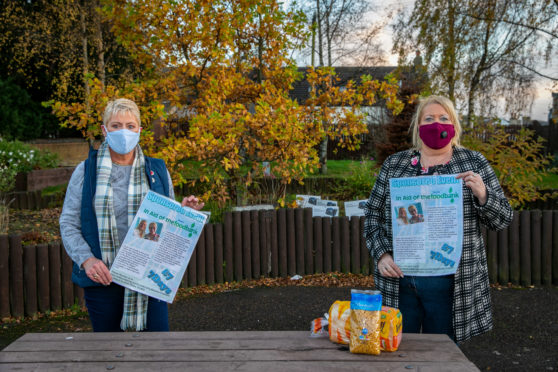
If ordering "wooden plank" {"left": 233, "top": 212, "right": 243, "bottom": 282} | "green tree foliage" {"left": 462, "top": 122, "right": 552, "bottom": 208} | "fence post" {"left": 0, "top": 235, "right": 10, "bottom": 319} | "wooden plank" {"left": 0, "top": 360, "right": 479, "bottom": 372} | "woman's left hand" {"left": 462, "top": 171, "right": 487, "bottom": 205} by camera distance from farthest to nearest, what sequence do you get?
"green tree foliage" {"left": 462, "top": 122, "right": 552, "bottom": 208} < "wooden plank" {"left": 233, "top": 212, "right": 243, "bottom": 282} < "fence post" {"left": 0, "top": 235, "right": 10, "bottom": 319} < "woman's left hand" {"left": 462, "top": 171, "right": 487, "bottom": 205} < "wooden plank" {"left": 0, "top": 360, "right": 479, "bottom": 372}

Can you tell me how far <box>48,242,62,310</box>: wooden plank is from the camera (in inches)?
210

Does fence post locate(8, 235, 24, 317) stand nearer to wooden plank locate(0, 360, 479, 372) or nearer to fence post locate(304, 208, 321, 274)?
fence post locate(304, 208, 321, 274)

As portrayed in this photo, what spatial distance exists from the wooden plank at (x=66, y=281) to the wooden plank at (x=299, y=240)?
2866mm

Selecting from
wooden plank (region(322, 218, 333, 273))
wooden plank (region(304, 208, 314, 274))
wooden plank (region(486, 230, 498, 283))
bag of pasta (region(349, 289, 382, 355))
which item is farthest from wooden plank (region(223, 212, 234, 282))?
bag of pasta (region(349, 289, 382, 355))

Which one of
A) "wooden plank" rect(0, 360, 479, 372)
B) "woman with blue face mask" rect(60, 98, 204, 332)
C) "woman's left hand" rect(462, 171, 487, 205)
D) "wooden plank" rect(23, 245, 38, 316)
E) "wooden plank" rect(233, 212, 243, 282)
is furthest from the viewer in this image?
"wooden plank" rect(233, 212, 243, 282)

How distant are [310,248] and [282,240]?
0.41 m

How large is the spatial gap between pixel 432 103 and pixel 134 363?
1.96 m

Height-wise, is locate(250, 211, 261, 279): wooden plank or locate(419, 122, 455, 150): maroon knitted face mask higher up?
locate(419, 122, 455, 150): maroon knitted face mask

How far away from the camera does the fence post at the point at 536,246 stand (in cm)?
625

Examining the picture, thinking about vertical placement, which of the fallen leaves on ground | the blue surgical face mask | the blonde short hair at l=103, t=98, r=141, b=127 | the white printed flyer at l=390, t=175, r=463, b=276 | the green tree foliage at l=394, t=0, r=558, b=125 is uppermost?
the green tree foliage at l=394, t=0, r=558, b=125

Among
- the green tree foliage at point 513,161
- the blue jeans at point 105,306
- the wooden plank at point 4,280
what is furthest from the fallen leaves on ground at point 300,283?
the blue jeans at point 105,306

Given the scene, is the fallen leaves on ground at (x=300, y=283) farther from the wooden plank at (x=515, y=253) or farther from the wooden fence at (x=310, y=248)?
the wooden plank at (x=515, y=253)

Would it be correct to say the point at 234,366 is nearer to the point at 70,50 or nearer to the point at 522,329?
the point at 522,329

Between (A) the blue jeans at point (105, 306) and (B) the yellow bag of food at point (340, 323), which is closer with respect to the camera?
(B) the yellow bag of food at point (340, 323)
